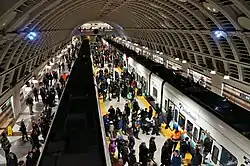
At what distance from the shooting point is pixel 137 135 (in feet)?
48.2

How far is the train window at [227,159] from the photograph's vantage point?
8.60m

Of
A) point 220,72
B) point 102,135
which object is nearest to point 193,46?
point 220,72

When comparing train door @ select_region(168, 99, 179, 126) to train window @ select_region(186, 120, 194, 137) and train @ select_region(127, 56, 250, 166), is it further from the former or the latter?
train window @ select_region(186, 120, 194, 137)

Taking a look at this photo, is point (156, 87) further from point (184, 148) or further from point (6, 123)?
point (6, 123)

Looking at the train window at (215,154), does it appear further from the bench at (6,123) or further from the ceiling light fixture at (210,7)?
the bench at (6,123)

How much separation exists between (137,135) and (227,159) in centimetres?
618

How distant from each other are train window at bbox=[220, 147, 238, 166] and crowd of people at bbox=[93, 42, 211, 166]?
3.15 feet

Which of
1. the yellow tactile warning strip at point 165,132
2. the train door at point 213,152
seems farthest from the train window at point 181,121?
the train door at point 213,152

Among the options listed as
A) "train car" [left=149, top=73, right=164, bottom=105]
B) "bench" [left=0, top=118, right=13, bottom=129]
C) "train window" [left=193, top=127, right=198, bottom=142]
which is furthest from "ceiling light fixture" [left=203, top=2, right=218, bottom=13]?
"bench" [left=0, top=118, right=13, bottom=129]

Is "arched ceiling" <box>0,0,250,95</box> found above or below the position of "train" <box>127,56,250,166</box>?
above

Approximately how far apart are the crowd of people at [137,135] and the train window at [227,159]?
0.96 m

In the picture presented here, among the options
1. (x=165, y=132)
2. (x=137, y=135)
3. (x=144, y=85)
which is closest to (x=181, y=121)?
(x=165, y=132)

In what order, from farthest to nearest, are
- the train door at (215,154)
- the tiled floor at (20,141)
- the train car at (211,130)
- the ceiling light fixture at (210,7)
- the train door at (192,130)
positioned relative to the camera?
1. the ceiling light fixture at (210,7)
2. the tiled floor at (20,141)
3. the train door at (192,130)
4. the train door at (215,154)
5. the train car at (211,130)

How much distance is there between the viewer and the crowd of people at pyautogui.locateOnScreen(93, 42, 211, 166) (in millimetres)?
10711
